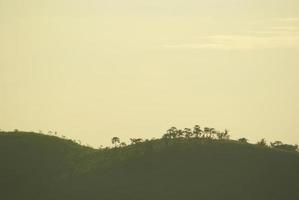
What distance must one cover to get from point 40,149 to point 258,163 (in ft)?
94.9

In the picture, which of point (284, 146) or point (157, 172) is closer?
point (157, 172)

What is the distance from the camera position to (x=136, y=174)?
7462 cm

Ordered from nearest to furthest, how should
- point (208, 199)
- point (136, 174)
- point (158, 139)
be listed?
point (208, 199) → point (136, 174) → point (158, 139)

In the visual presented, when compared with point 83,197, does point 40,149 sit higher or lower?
higher

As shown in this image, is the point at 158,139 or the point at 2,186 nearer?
the point at 2,186

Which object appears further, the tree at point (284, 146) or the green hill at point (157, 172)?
the tree at point (284, 146)

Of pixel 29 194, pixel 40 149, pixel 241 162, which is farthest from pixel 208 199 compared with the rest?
pixel 40 149

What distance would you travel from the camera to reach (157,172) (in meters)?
→ 74.4

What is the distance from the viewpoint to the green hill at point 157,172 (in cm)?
6975

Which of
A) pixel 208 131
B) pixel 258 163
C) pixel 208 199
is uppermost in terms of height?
pixel 208 131

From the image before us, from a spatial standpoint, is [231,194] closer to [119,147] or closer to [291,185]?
[291,185]

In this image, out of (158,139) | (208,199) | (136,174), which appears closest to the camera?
(208,199)

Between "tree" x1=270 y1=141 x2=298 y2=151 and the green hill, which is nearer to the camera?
the green hill

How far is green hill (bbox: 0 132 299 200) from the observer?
229 ft
